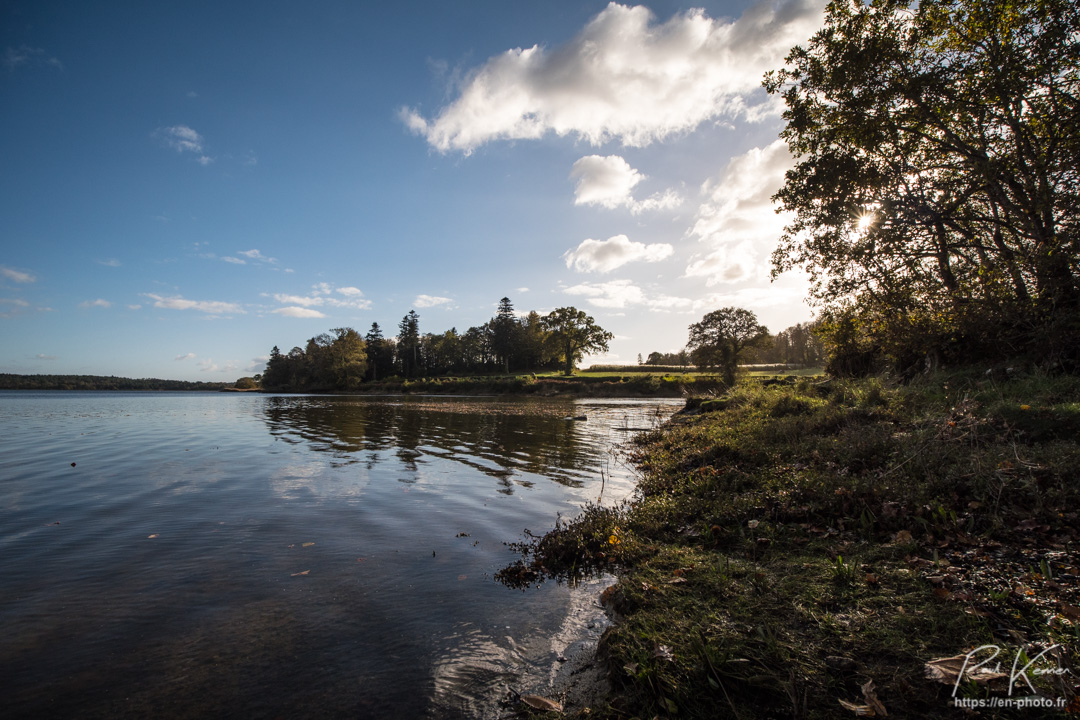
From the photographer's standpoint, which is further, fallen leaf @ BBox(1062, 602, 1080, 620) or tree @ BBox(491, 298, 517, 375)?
tree @ BBox(491, 298, 517, 375)

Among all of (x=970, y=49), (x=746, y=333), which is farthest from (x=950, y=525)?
(x=746, y=333)

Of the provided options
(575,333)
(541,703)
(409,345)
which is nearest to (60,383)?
(409,345)

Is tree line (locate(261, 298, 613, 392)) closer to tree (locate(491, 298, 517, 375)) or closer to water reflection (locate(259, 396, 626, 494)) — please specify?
tree (locate(491, 298, 517, 375))

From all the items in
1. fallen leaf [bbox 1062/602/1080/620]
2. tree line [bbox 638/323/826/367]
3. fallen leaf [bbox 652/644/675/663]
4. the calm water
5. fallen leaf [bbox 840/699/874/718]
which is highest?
tree line [bbox 638/323/826/367]

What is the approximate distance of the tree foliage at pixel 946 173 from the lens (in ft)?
34.2

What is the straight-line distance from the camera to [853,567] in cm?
405

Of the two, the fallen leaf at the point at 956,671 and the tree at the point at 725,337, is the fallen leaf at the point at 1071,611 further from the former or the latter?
the tree at the point at 725,337

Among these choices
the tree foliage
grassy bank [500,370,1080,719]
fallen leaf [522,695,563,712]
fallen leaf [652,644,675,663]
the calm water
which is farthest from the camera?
the tree foliage

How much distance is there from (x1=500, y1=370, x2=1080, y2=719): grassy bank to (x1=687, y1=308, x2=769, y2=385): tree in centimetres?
4633

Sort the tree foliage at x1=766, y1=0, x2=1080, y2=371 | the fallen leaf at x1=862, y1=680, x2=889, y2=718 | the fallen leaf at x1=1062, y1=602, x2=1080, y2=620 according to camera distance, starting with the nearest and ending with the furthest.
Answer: the fallen leaf at x1=862, y1=680, x2=889, y2=718
the fallen leaf at x1=1062, y1=602, x2=1080, y2=620
the tree foliage at x1=766, y1=0, x2=1080, y2=371

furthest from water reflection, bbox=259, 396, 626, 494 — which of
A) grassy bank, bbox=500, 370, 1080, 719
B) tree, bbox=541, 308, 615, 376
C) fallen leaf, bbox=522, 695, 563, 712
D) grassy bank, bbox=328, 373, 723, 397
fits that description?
tree, bbox=541, 308, 615, 376

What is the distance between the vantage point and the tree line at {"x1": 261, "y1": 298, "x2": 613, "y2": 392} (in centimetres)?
9444

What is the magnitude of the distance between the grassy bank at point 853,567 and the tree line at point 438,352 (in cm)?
8368

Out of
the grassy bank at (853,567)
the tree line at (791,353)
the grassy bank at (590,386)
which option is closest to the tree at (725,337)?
the grassy bank at (590,386)
